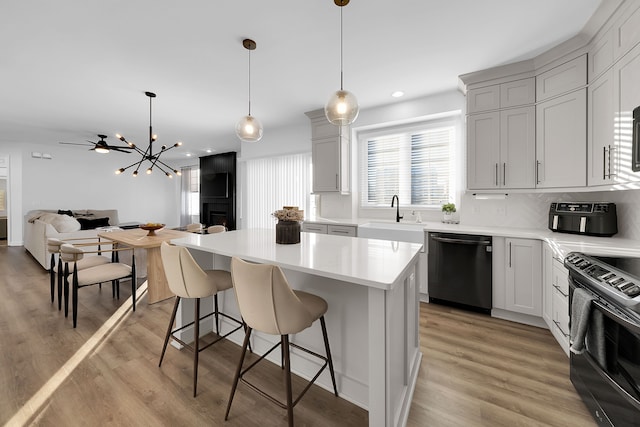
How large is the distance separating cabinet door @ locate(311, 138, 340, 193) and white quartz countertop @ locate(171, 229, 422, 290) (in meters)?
1.91

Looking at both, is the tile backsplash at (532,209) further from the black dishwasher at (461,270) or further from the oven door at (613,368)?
the oven door at (613,368)

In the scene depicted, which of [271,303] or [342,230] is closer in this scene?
[271,303]

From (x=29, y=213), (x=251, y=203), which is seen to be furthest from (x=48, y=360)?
(x=29, y=213)

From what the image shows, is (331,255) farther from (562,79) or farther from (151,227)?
(151,227)


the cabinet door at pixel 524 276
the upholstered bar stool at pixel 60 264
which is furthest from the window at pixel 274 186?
the cabinet door at pixel 524 276

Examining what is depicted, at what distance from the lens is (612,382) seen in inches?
48.4

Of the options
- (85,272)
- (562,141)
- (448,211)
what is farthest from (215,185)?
(562,141)

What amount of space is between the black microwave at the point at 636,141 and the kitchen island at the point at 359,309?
150 cm

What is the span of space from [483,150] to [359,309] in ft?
7.95

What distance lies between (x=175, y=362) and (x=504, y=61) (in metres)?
4.08

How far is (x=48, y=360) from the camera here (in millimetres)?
2057

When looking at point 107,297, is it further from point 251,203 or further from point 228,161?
point 228,161

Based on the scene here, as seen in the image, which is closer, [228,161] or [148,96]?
[148,96]

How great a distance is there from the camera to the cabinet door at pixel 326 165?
4.04m
